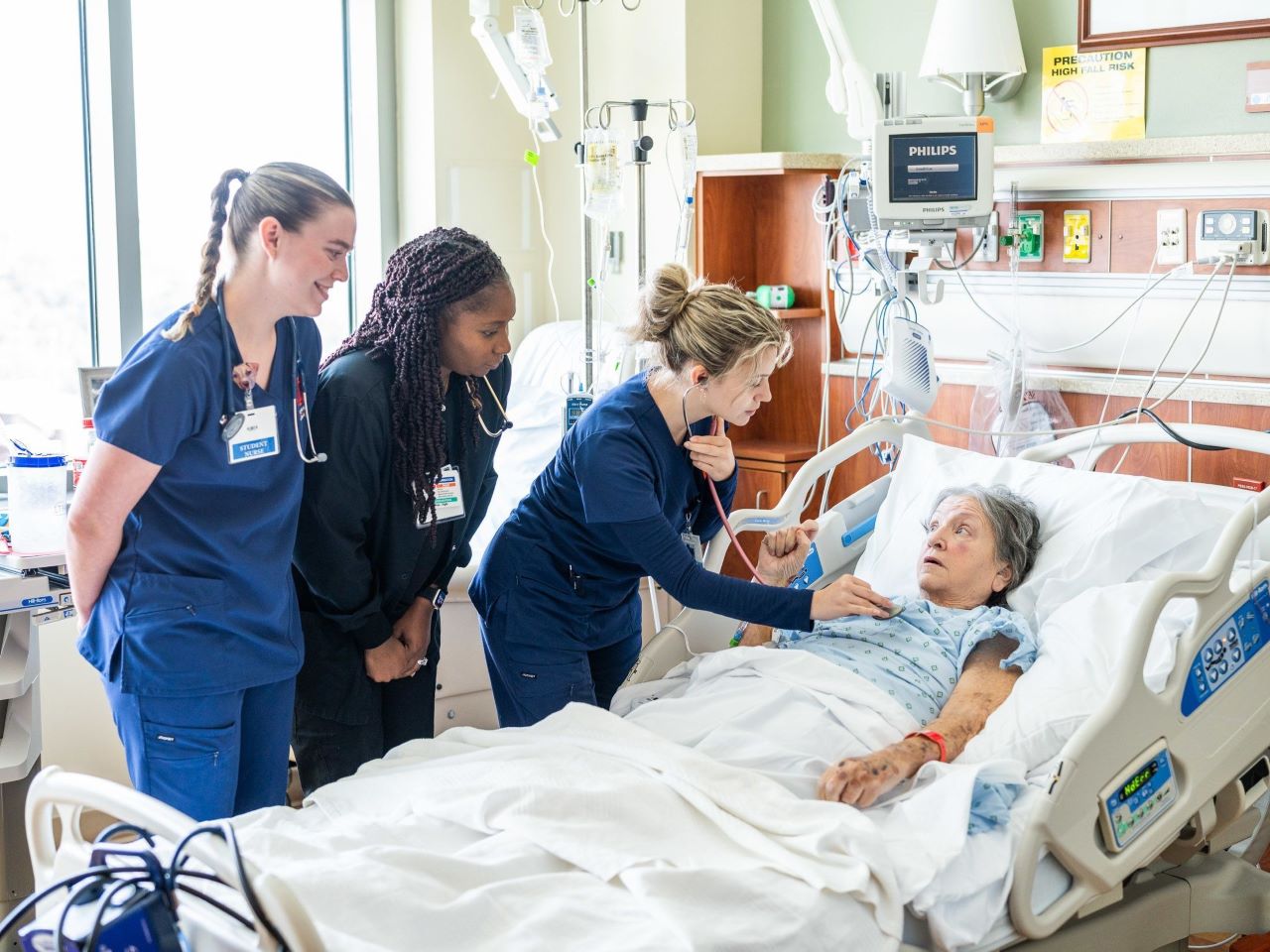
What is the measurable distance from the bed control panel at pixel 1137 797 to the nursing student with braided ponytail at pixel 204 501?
4.08ft

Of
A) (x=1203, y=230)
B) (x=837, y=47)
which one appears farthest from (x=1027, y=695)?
(x=837, y=47)

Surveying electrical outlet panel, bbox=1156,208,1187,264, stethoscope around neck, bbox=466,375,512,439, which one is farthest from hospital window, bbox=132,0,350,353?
electrical outlet panel, bbox=1156,208,1187,264

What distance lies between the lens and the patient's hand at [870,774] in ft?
6.13

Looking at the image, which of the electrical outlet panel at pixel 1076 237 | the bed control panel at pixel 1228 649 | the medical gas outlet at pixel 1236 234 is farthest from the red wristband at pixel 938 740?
the electrical outlet panel at pixel 1076 237

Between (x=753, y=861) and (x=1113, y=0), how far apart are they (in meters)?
2.56

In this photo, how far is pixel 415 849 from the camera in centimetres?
160

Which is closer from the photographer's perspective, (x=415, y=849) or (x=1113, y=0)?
(x=415, y=849)

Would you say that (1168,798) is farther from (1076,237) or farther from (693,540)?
(1076,237)

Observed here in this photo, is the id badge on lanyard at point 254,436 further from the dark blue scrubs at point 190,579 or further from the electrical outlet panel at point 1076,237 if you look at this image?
the electrical outlet panel at point 1076,237

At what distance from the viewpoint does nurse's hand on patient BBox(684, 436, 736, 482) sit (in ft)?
7.22

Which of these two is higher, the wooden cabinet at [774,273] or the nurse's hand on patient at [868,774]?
the wooden cabinet at [774,273]

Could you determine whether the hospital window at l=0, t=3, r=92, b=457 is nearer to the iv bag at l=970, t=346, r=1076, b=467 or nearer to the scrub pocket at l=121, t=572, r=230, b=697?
the scrub pocket at l=121, t=572, r=230, b=697

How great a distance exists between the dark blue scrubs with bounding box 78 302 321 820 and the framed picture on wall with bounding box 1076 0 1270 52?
7.65 ft

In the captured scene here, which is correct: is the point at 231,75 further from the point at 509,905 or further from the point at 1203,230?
the point at 509,905
